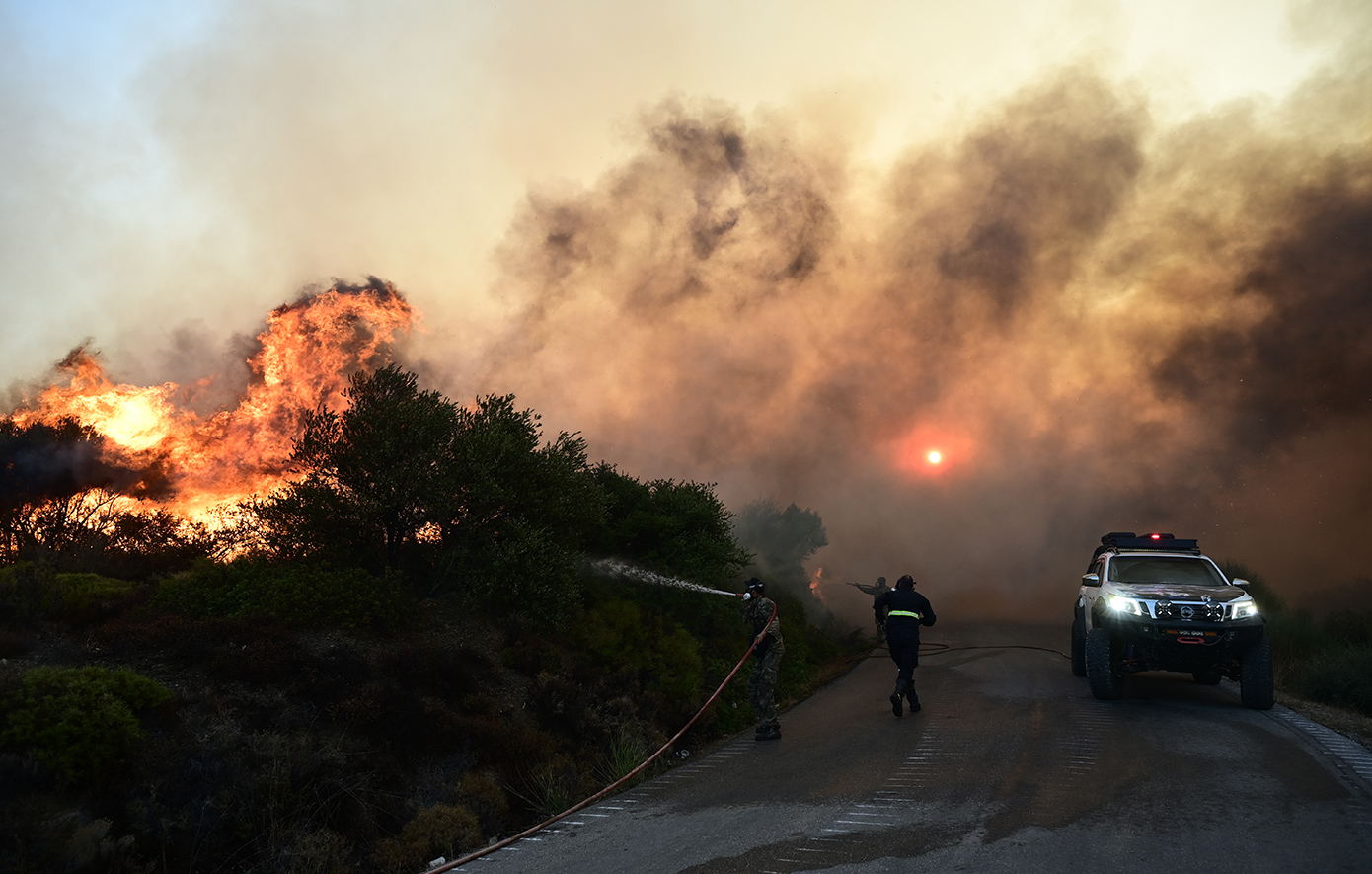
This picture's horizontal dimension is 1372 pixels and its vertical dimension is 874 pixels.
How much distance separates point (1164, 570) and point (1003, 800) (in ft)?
26.5

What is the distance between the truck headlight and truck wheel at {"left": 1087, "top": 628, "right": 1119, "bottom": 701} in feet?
1.62

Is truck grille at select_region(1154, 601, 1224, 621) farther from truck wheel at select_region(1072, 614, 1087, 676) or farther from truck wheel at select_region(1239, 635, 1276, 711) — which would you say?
truck wheel at select_region(1072, 614, 1087, 676)

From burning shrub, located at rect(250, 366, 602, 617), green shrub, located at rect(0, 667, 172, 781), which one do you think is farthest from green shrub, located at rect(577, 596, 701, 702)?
green shrub, located at rect(0, 667, 172, 781)

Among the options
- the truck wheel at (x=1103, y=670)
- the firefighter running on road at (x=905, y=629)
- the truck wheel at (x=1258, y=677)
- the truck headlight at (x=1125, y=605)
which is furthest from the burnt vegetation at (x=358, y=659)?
the truck wheel at (x=1258, y=677)

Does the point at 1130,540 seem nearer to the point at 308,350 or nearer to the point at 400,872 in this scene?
the point at 400,872

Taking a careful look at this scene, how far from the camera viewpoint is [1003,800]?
766 centimetres

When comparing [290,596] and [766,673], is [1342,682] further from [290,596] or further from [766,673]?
[290,596]

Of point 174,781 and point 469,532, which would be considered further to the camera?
point 469,532

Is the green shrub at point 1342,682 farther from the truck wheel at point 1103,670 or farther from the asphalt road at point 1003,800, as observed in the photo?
the truck wheel at point 1103,670

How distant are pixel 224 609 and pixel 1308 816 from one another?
13320 mm

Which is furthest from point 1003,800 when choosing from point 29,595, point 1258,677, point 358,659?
point 29,595

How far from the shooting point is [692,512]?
803 inches

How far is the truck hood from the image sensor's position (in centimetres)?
1209

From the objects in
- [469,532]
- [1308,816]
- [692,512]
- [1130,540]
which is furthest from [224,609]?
[1130,540]
